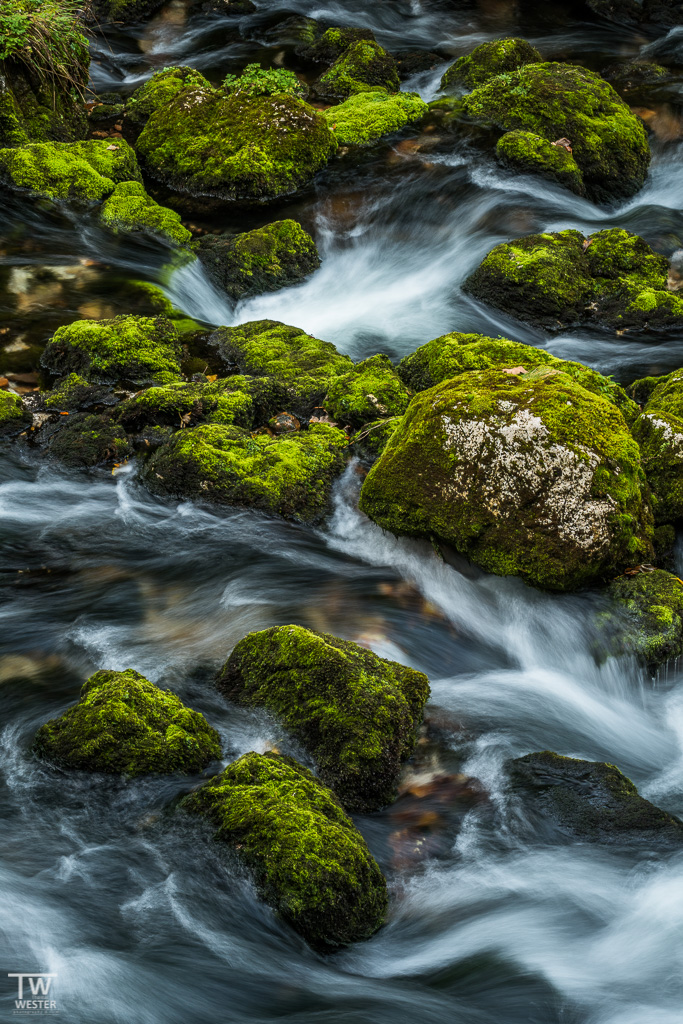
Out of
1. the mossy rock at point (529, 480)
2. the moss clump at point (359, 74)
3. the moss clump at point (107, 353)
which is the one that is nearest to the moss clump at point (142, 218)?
the moss clump at point (107, 353)

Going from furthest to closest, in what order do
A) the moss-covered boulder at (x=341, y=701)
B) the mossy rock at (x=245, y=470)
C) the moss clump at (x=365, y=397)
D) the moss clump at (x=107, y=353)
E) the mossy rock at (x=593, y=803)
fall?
1. the moss clump at (x=107, y=353)
2. the moss clump at (x=365, y=397)
3. the mossy rock at (x=245, y=470)
4. the moss-covered boulder at (x=341, y=701)
5. the mossy rock at (x=593, y=803)

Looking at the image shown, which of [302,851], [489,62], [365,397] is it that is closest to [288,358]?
[365,397]

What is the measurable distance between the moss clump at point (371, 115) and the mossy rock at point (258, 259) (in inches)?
118

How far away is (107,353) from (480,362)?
3609 mm

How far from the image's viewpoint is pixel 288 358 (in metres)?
8.70

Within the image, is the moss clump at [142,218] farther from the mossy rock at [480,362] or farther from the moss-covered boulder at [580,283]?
the mossy rock at [480,362]

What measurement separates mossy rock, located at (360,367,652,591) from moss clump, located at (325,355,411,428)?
4.45 ft

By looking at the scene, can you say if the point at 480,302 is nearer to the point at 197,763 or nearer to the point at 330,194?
the point at 330,194

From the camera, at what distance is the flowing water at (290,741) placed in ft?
12.6

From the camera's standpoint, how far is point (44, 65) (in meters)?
12.1

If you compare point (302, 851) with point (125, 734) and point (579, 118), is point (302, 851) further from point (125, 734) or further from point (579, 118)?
point (579, 118)

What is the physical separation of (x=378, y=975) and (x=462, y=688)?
6.91 ft

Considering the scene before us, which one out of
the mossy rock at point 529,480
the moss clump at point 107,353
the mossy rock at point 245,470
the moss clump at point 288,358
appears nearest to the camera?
the mossy rock at point 529,480

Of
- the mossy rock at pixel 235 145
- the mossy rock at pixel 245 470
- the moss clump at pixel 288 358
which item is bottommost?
the mossy rock at pixel 245 470
